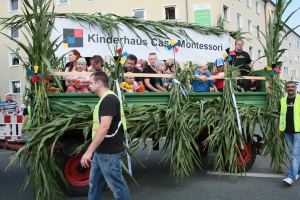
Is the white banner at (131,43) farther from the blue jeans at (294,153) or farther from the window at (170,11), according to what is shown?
the window at (170,11)

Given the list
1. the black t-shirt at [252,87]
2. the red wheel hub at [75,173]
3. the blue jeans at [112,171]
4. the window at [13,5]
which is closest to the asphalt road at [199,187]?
the red wheel hub at [75,173]

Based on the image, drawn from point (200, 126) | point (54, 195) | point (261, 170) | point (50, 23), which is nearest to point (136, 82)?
point (200, 126)

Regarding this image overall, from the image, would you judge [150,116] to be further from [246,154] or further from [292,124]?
[292,124]

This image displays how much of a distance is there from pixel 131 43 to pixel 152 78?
2.59 ft

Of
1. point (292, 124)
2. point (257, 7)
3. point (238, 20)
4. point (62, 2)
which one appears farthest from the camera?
point (257, 7)

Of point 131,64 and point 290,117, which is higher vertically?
point 131,64

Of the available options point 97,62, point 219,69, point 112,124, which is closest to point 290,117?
point 219,69

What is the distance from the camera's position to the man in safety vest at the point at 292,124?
557 centimetres

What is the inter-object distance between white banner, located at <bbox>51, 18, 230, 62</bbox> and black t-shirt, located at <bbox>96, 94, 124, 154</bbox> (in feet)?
4.96

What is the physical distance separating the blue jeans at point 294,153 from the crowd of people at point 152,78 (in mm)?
1295

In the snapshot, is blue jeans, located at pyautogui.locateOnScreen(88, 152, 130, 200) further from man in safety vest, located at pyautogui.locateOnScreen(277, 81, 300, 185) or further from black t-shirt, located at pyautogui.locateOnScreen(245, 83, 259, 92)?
black t-shirt, located at pyautogui.locateOnScreen(245, 83, 259, 92)

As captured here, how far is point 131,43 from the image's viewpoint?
5.91 metres

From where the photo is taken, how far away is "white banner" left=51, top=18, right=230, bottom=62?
5.41 meters

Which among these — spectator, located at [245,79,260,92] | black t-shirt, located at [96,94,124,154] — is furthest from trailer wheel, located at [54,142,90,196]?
spectator, located at [245,79,260,92]
